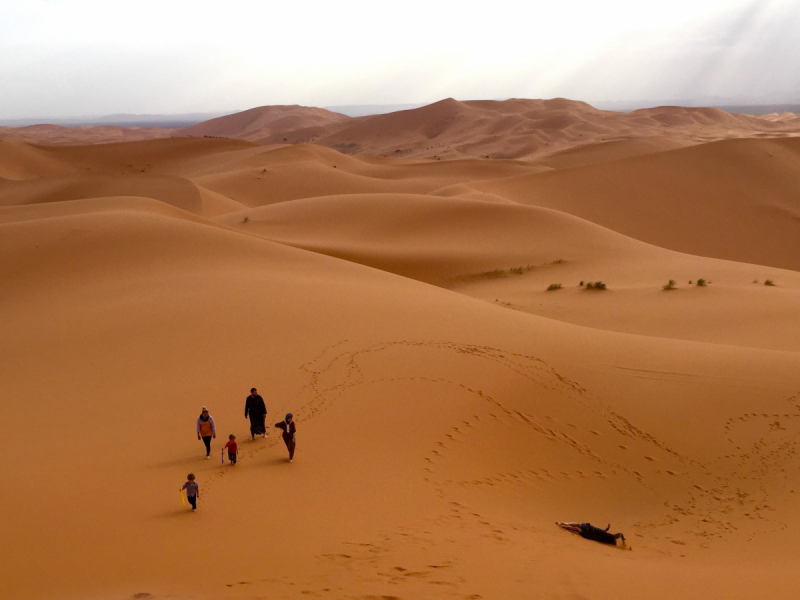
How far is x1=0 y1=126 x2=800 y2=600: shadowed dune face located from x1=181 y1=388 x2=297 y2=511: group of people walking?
172mm

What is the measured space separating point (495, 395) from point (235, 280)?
6675 millimetres

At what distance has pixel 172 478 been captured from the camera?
7.07 meters

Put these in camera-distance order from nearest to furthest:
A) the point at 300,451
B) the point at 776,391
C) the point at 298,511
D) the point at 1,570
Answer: the point at 1,570
the point at 298,511
the point at 300,451
the point at 776,391

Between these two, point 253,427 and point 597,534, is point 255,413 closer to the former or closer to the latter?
point 253,427

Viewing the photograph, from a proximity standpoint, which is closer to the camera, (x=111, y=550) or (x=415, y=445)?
(x=111, y=550)

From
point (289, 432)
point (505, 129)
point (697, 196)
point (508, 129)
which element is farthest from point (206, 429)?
point (505, 129)

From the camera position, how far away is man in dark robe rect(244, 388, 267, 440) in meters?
8.05

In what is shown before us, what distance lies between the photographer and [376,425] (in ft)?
28.1

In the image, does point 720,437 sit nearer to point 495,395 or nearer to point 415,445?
point 495,395

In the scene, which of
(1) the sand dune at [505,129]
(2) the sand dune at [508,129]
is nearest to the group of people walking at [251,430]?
(1) the sand dune at [505,129]

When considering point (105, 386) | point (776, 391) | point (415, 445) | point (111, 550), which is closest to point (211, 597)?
point (111, 550)

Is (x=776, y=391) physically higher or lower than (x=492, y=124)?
lower

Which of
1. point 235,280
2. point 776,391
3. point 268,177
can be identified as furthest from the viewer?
point 268,177

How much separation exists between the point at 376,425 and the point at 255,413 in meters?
1.55
